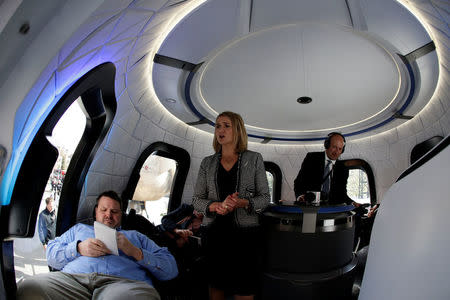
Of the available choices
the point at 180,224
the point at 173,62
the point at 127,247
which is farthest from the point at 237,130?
the point at 180,224

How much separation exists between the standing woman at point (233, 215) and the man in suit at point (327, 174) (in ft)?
3.91

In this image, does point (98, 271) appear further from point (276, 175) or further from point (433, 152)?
point (276, 175)

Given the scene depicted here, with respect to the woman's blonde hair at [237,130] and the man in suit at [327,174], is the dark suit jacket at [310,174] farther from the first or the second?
the woman's blonde hair at [237,130]

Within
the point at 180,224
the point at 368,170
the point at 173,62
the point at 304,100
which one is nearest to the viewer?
the point at 173,62

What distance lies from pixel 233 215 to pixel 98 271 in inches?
49.1

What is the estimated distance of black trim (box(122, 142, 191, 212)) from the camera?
4.98m

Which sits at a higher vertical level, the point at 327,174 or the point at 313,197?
the point at 327,174

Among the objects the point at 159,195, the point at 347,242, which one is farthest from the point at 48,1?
the point at 159,195

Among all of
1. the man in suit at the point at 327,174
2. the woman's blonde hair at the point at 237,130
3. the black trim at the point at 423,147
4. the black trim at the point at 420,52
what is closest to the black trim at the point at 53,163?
the woman's blonde hair at the point at 237,130

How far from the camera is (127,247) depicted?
2000 mm

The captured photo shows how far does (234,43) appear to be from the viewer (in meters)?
3.34

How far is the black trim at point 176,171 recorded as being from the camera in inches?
196

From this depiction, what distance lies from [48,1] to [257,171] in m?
1.57

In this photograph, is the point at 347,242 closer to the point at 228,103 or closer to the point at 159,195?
the point at 228,103
